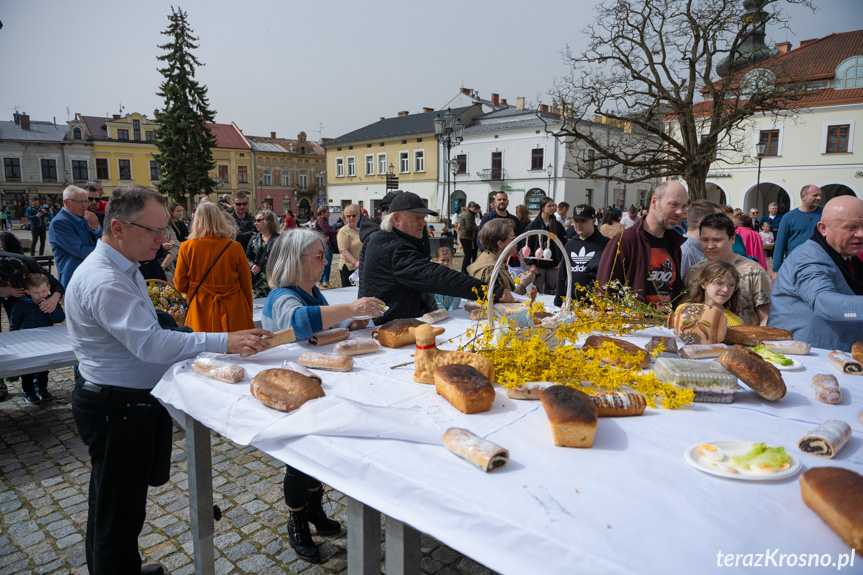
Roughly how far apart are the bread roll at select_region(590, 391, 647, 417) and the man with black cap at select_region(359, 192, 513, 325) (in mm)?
1561

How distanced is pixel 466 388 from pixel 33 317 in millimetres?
5566

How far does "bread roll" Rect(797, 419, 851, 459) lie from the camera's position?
57.3 inches

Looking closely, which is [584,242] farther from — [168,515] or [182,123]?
[182,123]

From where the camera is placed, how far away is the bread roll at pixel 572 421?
4.96ft

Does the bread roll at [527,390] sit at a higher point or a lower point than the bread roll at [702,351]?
lower

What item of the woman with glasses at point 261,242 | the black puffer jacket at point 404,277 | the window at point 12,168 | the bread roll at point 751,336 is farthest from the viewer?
the window at point 12,168

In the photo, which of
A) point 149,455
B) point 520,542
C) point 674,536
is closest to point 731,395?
point 674,536

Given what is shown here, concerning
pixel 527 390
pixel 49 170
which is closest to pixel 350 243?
pixel 527 390

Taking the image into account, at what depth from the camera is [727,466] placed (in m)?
1.38

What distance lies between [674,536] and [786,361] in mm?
1544

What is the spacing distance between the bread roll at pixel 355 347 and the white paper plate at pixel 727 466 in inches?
58.7

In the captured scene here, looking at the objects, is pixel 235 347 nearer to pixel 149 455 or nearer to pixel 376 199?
pixel 149 455

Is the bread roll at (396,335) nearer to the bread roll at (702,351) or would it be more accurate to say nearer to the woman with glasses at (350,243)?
the bread roll at (702,351)

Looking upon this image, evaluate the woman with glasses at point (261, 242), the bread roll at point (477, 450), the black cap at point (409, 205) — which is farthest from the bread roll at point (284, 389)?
the woman with glasses at point (261, 242)
